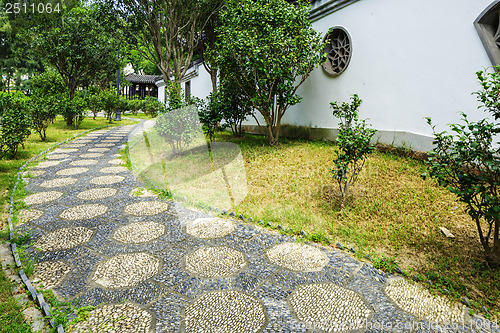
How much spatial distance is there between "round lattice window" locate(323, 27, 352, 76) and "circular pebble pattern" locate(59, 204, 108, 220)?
5.87 metres

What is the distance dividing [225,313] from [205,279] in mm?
463

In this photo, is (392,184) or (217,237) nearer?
(217,237)

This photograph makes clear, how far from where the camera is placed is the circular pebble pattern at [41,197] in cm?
420

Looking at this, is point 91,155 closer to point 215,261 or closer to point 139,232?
point 139,232

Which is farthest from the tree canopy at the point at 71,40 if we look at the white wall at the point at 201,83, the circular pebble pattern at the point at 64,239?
the circular pebble pattern at the point at 64,239

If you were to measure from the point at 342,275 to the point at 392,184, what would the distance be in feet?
7.45

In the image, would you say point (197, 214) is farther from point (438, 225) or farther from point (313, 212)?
point (438, 225)

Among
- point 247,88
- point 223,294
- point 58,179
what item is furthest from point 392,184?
point 58,179

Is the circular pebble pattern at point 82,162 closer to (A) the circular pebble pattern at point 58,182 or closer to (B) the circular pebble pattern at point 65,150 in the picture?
(A) the circular pebble pattern at point 58,182

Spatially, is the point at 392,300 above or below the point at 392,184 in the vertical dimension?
below

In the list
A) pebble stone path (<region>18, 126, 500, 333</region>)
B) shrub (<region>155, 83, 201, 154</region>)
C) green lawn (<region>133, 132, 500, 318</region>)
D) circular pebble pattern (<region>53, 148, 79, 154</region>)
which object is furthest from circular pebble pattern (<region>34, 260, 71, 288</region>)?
circular pebble pattern (<region>53, 148, 79, 154</region>)

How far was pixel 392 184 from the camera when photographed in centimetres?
427

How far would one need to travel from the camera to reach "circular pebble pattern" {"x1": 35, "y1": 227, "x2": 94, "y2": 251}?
290 centimetres

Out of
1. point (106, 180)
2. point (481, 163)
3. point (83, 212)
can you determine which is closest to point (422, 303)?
point (481, 163)
